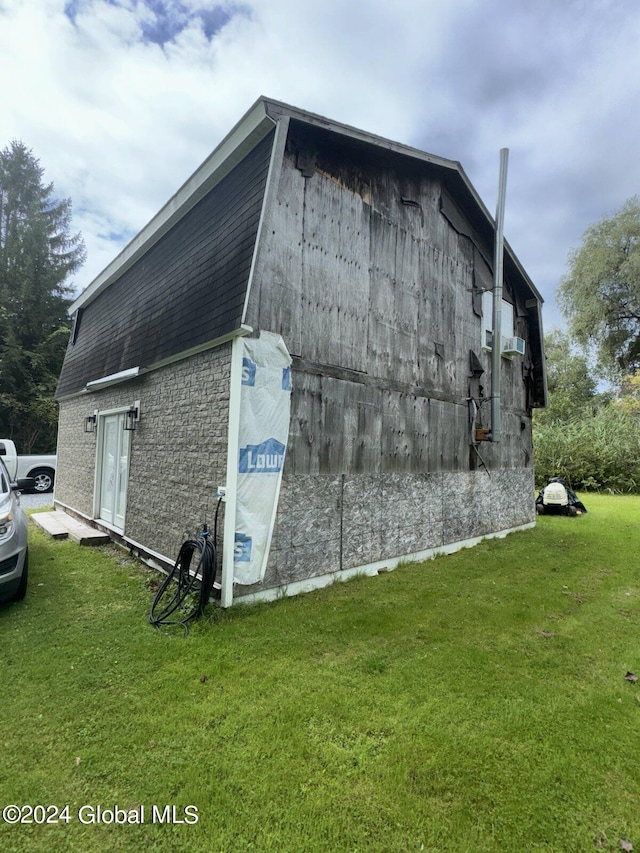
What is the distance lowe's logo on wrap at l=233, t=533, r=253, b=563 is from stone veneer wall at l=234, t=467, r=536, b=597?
0.30 metres

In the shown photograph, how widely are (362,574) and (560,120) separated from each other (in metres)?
10.4

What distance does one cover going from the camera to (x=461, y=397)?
301 inches

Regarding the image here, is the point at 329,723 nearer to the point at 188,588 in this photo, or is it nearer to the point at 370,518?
the point at 188,588

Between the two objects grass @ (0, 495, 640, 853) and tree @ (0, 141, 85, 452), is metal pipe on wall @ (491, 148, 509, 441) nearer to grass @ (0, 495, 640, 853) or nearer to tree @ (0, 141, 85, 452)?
grass @ (0, 495, 640, 853)

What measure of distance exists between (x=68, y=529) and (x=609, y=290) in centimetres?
2544

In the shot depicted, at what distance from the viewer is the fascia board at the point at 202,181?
473 cm

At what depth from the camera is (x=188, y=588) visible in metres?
4.41

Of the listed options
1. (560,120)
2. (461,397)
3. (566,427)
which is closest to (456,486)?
(461,397)

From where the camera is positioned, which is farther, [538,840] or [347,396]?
[347,396]

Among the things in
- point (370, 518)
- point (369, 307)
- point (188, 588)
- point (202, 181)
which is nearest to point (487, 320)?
point (369, 307)

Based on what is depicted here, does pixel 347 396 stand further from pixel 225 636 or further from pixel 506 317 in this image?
pixel 506 317

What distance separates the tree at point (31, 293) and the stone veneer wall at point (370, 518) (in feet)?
62.1

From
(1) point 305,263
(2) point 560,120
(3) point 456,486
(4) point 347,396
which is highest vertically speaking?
(2) point 560,120

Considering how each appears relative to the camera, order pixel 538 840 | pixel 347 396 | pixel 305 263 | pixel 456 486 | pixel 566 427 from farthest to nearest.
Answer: pixel 566 427
pixel 456 486
pixel 347 396
pixel 305 263
pixel 538 840
